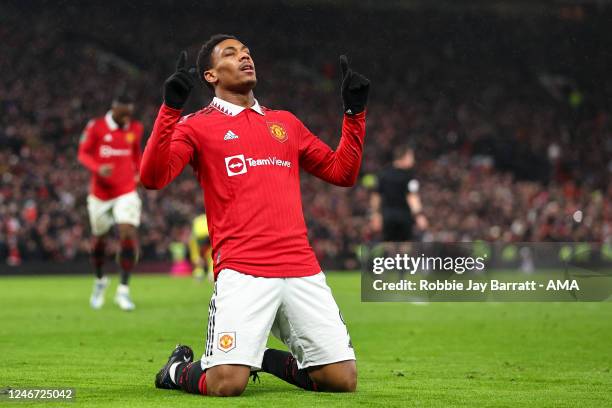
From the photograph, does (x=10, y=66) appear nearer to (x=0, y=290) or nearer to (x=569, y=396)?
(x=0, y=290)

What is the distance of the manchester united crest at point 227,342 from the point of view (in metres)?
6.16

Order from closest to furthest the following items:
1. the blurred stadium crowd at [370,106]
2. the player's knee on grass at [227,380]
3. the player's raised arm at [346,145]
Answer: the player's knee on grass at [227,380], the player's raised arm at [346,145], the blurred stadium crowd at [370,106]

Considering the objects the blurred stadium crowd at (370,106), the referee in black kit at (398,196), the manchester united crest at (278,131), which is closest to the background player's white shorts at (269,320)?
the manchester united crest at (278,131)

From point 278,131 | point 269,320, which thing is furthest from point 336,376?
point 278,131

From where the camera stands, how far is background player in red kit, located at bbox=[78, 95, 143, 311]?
13570 millimetres

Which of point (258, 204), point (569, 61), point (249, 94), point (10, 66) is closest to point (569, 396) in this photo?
point (258, 204)

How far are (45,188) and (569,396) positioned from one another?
23.2m

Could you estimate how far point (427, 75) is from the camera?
40.2 m

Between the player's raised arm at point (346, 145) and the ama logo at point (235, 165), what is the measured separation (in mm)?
495

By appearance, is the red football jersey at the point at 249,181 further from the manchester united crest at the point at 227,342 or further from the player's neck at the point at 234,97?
the manchester united crest at the point at 227,342

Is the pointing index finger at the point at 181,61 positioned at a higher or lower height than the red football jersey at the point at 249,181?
higher

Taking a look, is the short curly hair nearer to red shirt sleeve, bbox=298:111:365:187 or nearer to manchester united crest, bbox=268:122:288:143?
manchester united crest, bbox=268:122:288:143

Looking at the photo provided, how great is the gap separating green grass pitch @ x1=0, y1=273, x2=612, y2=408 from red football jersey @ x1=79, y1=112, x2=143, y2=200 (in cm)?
152

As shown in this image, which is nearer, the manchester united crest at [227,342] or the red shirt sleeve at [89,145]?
the manchester united crest at [227,342]
